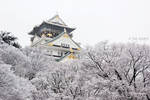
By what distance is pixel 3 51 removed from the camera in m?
17.2

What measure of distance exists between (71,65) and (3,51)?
303 inches

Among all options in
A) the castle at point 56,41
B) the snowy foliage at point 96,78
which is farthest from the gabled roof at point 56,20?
the snowy foliage at point 96,78

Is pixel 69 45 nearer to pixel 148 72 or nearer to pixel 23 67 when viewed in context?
pixel 23 67

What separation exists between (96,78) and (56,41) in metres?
22.9

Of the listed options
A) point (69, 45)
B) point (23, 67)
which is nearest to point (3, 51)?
point (23, 67)

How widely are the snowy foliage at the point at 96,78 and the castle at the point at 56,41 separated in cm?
1544

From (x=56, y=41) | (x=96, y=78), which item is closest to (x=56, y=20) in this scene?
(x=56, y=41)

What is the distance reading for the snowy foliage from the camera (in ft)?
35.3

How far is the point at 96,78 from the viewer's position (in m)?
11.9

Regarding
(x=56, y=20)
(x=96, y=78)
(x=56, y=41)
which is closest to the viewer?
(x=96, y=78)

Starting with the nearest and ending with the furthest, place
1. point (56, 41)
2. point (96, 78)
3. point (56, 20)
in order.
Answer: point (96, 78) → point (56, 41) → point (56, 20)

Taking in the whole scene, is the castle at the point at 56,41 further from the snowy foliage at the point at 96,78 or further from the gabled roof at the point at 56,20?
the snowy foliage at the point at 96,78

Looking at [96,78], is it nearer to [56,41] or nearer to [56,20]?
[56,41]

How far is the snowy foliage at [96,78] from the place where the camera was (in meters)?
10.8
